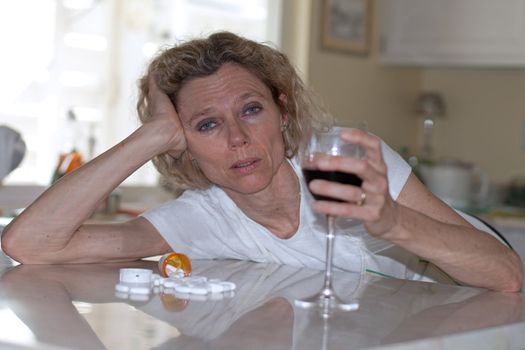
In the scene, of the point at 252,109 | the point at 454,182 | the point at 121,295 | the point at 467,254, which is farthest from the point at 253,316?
the point at 454,182

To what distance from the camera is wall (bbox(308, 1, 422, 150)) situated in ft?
14.8

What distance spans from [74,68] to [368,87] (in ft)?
5.55

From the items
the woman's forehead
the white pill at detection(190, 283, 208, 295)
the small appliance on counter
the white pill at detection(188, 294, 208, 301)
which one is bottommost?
the small appliance on counter

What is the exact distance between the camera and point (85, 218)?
6.08ft

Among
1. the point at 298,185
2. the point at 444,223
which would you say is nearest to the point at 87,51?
the point at 298,185

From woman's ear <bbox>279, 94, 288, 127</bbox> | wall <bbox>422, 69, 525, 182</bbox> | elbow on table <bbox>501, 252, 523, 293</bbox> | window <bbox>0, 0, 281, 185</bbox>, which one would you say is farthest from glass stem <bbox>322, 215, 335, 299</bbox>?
wall <bbox>422, 69, 525, 182</bbox>

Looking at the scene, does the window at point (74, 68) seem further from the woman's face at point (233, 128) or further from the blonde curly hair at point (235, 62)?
the woman's face at point (233, 128)

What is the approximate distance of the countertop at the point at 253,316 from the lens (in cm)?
106

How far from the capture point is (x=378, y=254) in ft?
6.29

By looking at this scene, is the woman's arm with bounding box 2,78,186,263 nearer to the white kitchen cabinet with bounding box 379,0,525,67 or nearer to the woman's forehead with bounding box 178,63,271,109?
the woman's forehead with bounding box 178,63,271,109

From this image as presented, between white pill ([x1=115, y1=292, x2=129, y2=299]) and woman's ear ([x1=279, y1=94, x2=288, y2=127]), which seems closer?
white pill ([x1=115, y1=292, x2=129, y2=299])

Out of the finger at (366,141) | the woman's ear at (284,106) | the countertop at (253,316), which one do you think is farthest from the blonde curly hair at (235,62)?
the finger at (366,141)

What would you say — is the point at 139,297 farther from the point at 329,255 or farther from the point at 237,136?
the point at 237,136

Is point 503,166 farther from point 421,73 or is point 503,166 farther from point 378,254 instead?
point 378,254
